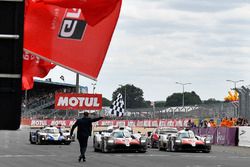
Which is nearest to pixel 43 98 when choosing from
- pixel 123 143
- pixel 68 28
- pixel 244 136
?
pixel 244 136

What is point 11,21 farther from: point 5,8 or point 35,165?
point 35,165

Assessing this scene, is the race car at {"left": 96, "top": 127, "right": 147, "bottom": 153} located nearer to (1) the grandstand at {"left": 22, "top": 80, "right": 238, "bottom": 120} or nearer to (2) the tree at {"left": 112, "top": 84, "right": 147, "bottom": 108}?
(1) the grandstand at {"left": 22, "top": 80, "right": 238, "bottom": 120}

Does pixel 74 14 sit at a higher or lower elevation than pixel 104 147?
higher

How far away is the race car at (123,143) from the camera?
25.5 m

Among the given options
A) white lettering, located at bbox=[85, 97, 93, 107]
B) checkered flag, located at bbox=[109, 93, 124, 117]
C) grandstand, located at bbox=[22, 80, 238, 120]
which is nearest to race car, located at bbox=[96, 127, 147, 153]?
grandstand, located at bbox=[22, 80, 238, 120]

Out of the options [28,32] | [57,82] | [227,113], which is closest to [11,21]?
[28,32]

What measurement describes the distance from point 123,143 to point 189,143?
316cm

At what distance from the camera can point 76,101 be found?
4466cm

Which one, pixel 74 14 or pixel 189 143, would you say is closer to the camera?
pixel 74 14

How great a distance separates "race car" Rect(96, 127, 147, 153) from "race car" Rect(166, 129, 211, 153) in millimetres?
1939

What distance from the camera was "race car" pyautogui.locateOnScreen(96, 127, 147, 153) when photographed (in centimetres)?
2547

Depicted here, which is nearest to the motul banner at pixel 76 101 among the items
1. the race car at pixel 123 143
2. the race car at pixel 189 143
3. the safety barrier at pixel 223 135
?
the safety barrier at pixel 223 135

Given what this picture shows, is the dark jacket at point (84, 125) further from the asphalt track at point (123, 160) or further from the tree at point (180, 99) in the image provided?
the tree at point (180, 99)

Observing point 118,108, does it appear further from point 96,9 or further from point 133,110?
point 96,9
